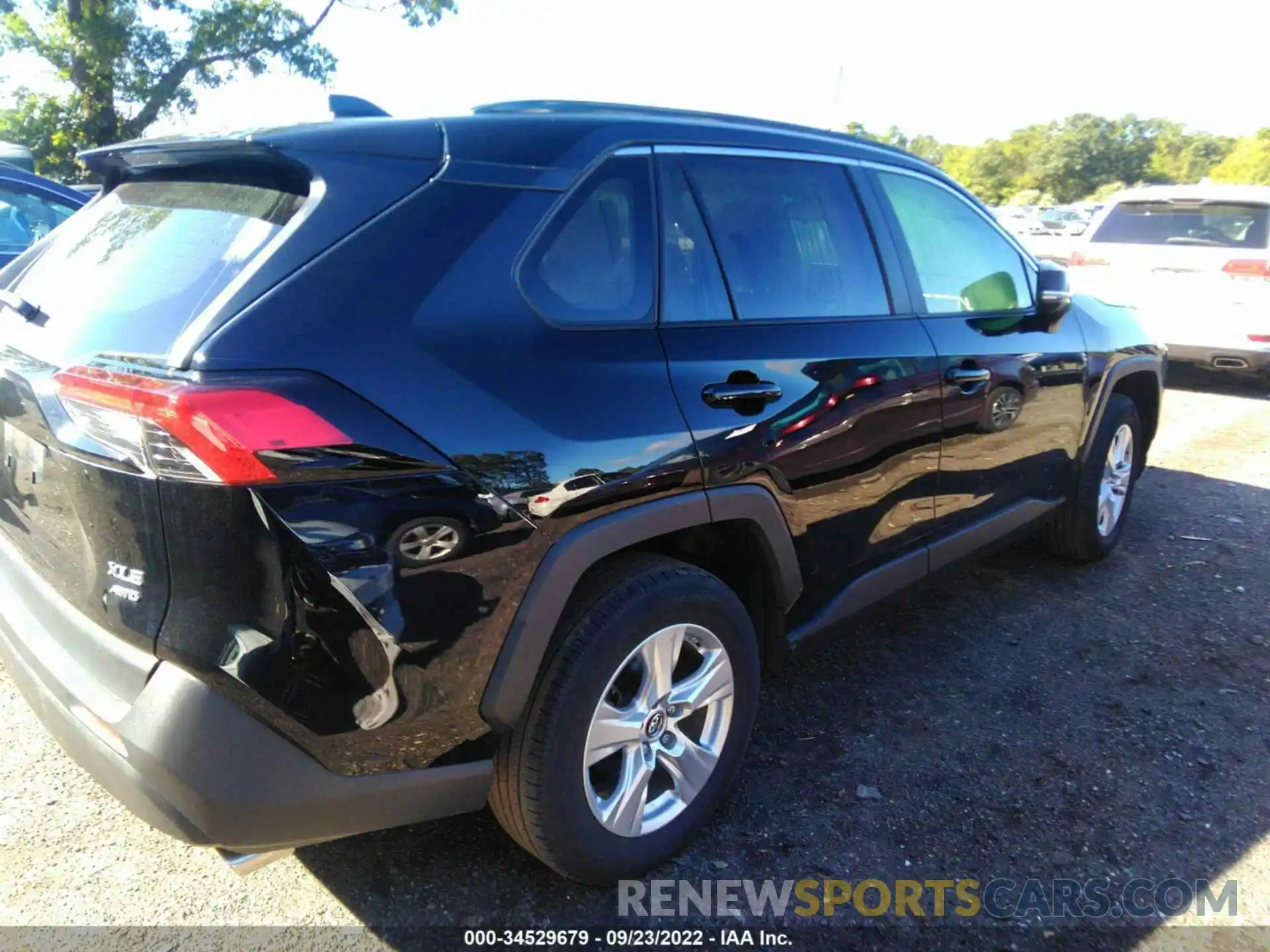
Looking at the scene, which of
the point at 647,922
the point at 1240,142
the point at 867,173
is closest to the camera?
the point at 647,922

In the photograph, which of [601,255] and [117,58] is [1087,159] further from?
[601,255]

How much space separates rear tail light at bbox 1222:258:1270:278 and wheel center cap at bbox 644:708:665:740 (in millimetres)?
7957

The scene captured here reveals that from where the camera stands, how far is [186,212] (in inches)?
81.9

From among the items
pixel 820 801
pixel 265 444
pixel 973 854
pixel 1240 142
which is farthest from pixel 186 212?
pixel 1240 142

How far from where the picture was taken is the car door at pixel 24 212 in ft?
19.9

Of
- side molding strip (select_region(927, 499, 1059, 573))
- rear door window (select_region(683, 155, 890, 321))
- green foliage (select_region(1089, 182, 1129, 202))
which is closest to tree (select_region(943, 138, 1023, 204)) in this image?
green foliage (select_region(1089, 182, 1129, 202))

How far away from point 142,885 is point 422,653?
1146 mm

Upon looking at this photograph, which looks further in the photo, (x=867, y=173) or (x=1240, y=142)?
(x=1240, y=142)

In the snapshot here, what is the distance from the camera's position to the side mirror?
12.3 feet

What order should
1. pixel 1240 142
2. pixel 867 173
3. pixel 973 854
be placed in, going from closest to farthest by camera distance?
pixel 973 854
pixel 867 173
pixel 1240 142

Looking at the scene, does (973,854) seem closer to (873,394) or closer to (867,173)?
(873,394)

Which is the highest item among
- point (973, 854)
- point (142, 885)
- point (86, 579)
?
point (86, 579)

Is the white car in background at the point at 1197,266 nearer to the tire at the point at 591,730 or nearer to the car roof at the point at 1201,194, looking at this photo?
the car roof at the point at 1201,194

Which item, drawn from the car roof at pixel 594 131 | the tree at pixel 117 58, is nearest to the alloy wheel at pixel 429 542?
the car roof at pixel 594 131
